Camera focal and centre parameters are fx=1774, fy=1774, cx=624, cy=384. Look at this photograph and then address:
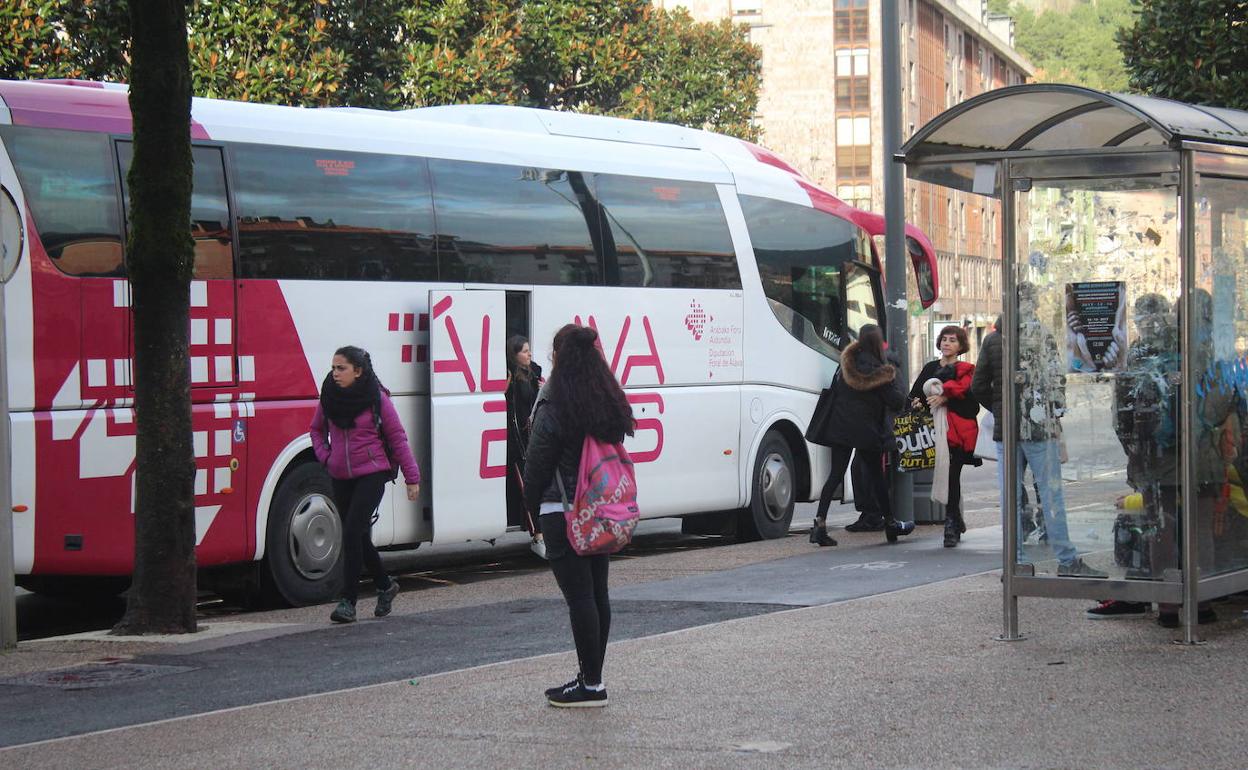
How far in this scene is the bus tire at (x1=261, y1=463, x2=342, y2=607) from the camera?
12.6 m

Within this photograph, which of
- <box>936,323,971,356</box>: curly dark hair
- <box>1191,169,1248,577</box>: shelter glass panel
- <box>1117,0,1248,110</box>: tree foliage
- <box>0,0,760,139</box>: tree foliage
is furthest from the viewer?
<box>0,0,760,139</box>: tree foliage

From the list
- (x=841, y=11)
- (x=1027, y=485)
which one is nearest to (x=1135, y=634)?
(x=1027, y=485)

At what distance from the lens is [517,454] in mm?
14328

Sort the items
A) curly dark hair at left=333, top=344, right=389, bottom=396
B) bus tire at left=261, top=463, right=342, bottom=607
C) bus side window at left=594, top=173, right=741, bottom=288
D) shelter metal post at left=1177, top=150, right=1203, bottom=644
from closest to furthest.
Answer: shelter metal post at left=1177, top=150, right=1203, bottom=644 → curly dark hair at left=333, top=344, right=389, bottom=396 → bus tire at left=261, top=463, right=342, bottom=607 → bus side window at left=594, top=173, right=741, bottom=288

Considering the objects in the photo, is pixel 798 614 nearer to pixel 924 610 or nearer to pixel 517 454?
pixel 924 610

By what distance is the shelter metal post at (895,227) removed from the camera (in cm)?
1639

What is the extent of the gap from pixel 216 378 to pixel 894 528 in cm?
622

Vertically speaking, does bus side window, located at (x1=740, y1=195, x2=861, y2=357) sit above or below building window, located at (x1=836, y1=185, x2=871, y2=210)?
below

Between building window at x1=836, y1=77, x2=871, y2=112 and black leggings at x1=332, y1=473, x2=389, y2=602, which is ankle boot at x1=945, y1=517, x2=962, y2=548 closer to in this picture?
black leggings at x1=332, y1=473, x2=389, y2=602

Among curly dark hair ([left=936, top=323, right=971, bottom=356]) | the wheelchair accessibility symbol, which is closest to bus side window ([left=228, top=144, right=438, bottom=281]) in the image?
the wheelchair accessibility symbol

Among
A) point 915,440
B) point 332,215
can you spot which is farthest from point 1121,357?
point 915,440

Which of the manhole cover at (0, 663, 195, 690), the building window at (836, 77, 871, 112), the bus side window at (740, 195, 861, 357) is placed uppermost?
the building window at (836, 77, 871, 112)

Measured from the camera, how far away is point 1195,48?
654 inches

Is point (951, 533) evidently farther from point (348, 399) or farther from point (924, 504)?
point (348, 399)
